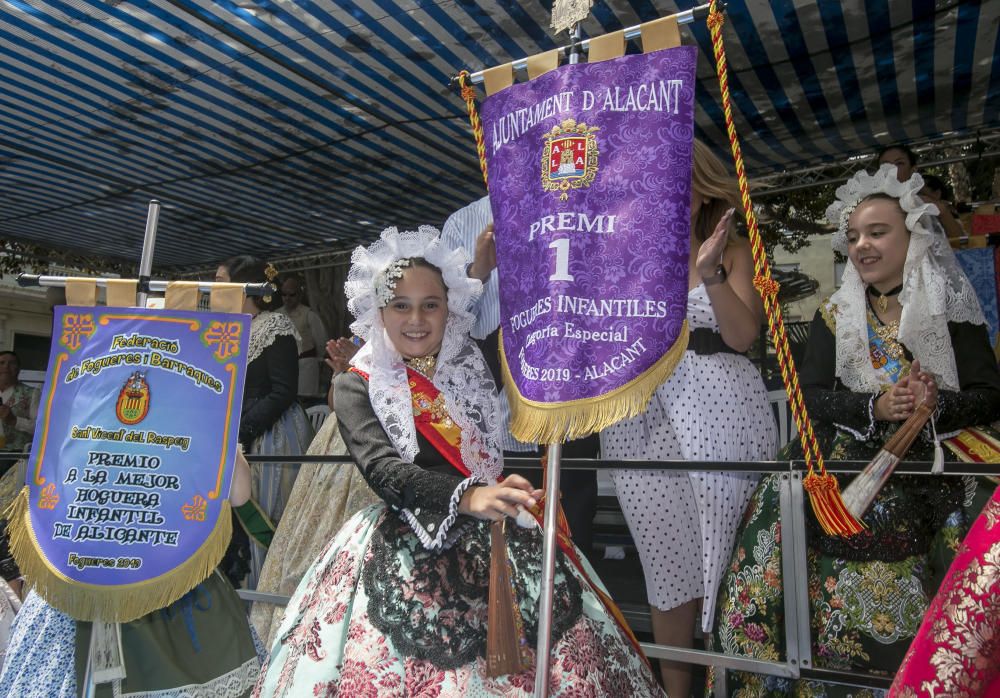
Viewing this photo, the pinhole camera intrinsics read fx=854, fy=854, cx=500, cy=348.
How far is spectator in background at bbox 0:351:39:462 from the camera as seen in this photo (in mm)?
6516

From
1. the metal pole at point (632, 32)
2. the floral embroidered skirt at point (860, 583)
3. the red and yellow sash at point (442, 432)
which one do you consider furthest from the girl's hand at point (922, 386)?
the metal pole at point (632, 32)

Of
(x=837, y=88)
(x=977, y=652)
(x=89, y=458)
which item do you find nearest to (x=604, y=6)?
(x=837, y=88)

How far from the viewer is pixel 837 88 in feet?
15.9

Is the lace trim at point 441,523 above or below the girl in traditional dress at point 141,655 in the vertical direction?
above

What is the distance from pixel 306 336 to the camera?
7363mm

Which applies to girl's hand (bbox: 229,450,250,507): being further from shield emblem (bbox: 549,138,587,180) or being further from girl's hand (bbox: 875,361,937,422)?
girl's hand (bbox: 875,361,937,422)

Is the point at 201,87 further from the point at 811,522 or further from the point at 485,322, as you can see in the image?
the point at 811,522

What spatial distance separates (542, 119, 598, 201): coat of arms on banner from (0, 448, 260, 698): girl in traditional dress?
1.83m

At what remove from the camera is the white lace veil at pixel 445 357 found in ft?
8.43

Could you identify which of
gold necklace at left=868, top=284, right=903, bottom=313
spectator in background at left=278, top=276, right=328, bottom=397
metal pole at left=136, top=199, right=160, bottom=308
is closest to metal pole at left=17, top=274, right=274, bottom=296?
metal pole at left=136, top=199, right=160, bottom=308

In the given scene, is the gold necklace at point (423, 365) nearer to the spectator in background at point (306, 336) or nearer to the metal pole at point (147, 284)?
the metal pole at point (147, 284)

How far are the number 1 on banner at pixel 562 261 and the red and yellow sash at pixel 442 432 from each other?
0.61m

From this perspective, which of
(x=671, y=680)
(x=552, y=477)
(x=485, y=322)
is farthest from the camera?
(x=485, y=322)

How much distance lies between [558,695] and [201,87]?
4.34 metres
